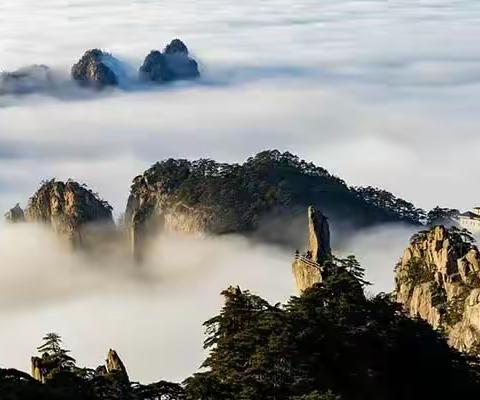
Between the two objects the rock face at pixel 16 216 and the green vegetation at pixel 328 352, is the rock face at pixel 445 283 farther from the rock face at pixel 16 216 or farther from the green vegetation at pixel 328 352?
the rock face at pixel 16 216

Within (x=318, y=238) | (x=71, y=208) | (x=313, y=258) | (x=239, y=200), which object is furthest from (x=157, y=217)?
(x=313, y=258)

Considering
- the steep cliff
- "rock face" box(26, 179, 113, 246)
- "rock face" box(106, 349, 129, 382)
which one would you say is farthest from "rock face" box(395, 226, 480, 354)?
"rock face" box(26, 179, 113, 246)

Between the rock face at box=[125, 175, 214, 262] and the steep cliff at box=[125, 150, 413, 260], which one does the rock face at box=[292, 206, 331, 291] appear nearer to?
the steep cliff at box=[125, 150, 413, 260]

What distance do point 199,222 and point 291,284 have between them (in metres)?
9.63

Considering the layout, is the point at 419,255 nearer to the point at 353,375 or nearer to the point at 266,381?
the point at 353,375

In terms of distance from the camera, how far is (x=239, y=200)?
84.3m

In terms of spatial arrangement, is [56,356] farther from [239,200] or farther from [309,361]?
[239,200]

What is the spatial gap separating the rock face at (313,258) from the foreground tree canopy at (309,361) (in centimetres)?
409

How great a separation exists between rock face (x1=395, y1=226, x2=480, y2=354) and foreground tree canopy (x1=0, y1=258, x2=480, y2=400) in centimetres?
516

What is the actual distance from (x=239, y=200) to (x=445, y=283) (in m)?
32.2

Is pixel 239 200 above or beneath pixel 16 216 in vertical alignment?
beneath

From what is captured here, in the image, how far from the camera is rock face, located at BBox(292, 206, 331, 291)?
159ft

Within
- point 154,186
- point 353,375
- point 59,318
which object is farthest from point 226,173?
point 353,375

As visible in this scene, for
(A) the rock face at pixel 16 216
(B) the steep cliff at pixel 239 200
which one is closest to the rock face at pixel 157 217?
(B) the steep cliff at pixel 239 200
